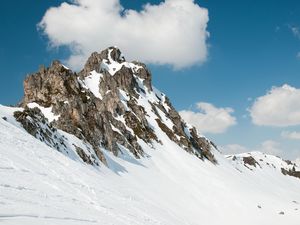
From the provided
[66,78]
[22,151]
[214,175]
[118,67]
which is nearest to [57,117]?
[66,78]

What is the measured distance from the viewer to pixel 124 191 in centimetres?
4991

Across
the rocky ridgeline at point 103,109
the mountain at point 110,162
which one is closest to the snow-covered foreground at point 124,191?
the mountain at point 110,162

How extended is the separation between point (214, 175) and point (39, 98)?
51933mm

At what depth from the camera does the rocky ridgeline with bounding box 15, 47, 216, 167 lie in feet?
238

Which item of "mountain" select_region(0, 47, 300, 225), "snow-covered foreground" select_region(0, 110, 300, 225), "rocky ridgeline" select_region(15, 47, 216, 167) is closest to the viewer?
"snow-covered foreground" select_region(0, 110, 300, 225)

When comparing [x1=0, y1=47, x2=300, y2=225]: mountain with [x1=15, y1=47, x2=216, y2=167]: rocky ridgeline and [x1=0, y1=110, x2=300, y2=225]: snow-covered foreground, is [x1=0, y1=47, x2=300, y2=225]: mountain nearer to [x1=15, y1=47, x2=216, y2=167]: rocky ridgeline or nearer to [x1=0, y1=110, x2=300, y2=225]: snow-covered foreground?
[x1=0, y1=110, x2=300, y2=225]: snow-covered foreground

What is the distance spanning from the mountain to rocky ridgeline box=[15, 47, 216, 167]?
338 mm

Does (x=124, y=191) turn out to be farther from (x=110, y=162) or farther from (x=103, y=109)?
(x=103, y=109)

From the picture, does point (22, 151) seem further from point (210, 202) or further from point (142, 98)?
point (142, 98)

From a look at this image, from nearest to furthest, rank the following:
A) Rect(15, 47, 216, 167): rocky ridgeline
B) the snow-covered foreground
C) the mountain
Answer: the snow-covered foreground
the mountain
Rect(15, 47, 216, 167): rocky ridgeline

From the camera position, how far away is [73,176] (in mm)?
38125

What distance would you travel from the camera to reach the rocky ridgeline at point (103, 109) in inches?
2862

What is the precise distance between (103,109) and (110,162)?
1569 inches

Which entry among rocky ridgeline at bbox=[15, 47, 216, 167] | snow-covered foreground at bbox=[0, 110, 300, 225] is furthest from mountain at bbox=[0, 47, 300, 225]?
rocky ridgeline at bbox=[15, 47, 216, 167]
